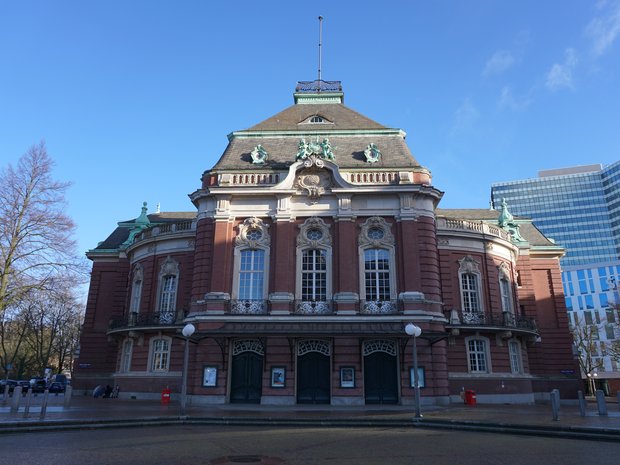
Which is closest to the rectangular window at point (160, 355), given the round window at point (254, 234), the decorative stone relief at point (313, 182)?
the round window at point (254, 234)

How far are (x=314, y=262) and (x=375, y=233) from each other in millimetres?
4091

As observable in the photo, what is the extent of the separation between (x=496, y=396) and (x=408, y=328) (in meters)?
12.8

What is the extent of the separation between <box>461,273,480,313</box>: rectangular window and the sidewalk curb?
14261 millimetres

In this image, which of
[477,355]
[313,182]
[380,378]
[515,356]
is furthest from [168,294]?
[515,356]

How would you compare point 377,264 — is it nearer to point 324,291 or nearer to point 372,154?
point 324,291

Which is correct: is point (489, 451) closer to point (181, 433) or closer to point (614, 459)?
point (614, 459)

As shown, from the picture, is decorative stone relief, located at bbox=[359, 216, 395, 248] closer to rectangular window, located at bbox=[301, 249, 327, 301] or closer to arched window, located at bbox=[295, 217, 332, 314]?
arched window, located at bbox=[295, 217, 332, 314]

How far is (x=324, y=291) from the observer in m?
26.8

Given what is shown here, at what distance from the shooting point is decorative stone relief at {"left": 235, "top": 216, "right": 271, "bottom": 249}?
2773 cm

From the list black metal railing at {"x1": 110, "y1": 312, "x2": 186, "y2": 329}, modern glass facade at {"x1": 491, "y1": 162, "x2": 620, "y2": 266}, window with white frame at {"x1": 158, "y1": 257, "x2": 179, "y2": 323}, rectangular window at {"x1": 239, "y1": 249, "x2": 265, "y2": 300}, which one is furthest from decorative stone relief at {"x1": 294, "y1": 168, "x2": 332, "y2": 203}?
modern glass facade at {"x1": 491, "y1": 162, "x2": 620, "y2": 266}

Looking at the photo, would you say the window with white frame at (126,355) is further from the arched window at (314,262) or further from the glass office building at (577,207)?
the glass office building at (577,207)

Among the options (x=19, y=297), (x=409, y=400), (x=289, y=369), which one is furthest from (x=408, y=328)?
(x=19, y=297)

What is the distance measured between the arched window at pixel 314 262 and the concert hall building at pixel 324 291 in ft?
0.22

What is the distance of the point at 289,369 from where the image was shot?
985 inches
